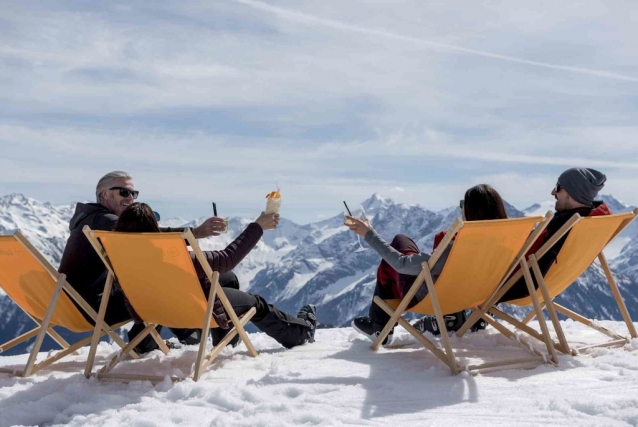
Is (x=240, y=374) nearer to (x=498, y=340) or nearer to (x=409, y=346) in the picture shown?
(x=409, y=346)

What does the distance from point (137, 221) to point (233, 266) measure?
0.79 metres

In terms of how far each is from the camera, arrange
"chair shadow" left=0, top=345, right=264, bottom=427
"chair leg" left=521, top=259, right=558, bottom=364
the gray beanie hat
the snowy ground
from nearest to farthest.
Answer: the snowy ground, "chair shadow" left=0, top=345, right=264, bottom=427, "chair leg" left=521, top=259, right=558, bottom=364, the gray beanie hat

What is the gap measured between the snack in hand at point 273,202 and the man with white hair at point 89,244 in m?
0.39

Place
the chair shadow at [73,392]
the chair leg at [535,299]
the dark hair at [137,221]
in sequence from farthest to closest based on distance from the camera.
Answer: the chair leg at [535,299], the dark hair at [137,221], the chair shadow at [73,392]

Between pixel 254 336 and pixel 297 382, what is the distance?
3.14m

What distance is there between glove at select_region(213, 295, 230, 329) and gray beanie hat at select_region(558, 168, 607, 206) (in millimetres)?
2967

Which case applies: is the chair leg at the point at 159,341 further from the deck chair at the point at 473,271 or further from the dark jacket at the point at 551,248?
the dark jacket at the point at 551,248

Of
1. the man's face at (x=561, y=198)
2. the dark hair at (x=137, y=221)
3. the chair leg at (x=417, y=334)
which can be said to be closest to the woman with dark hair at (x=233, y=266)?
the dark hair at (x=137, y=221)

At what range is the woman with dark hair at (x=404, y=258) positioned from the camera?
16.5ft

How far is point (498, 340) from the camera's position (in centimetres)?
607

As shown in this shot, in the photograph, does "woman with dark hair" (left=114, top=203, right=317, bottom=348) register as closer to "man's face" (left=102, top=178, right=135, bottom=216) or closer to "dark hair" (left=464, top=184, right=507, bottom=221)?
"man's face" (left=102, top=178, right=135, bottom=216)

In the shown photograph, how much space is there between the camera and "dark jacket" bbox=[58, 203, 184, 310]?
214 inches

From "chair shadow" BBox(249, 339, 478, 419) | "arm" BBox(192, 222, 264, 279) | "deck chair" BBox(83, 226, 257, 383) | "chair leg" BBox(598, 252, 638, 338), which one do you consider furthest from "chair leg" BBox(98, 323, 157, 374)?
"chair leg" BBox(598, 252, 638, 338)

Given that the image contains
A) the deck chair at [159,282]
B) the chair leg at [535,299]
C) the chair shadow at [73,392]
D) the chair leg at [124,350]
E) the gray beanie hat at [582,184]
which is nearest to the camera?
the chair shadow at [73,392]
